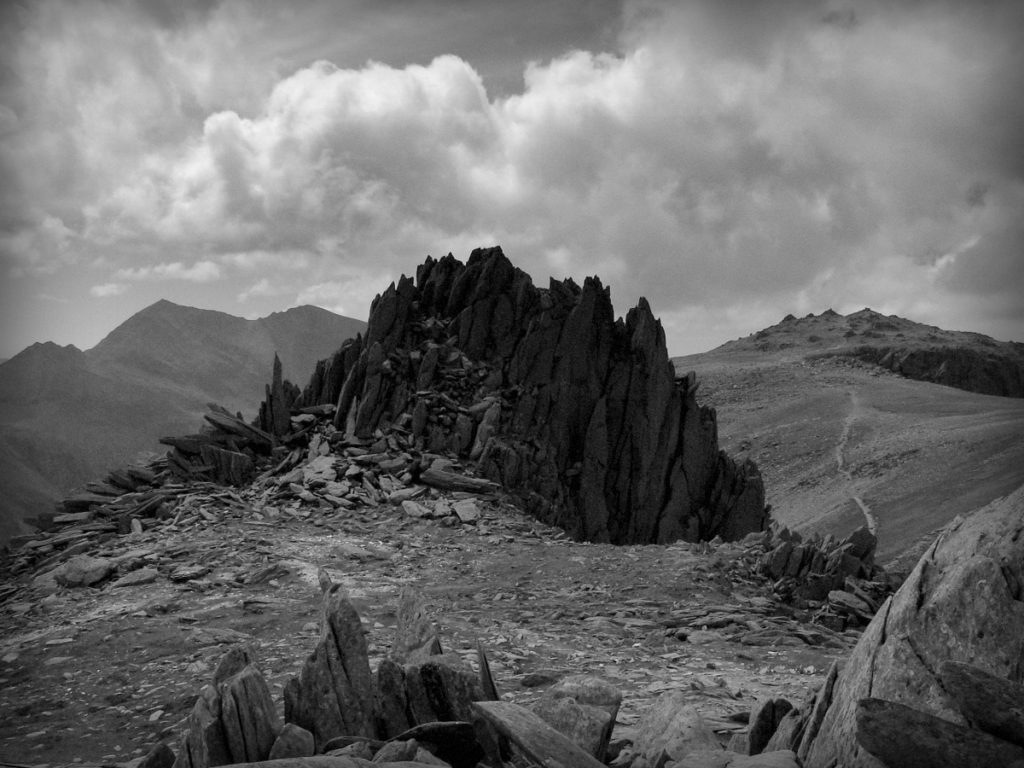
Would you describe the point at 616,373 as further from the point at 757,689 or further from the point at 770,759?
the point at 770,759

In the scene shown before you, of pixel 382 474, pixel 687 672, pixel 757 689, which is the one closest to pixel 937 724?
pixel 757 689

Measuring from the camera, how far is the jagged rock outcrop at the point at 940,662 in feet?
16.1

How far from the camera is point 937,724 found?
485 cm

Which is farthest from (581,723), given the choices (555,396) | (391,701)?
(555,396)

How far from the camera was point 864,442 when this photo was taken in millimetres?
92125

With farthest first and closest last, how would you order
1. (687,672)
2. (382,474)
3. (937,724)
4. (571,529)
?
(571,529)
(382,474)
(687,672)
(937,724)

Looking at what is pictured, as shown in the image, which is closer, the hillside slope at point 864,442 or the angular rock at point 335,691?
the angular rock at point 335,691

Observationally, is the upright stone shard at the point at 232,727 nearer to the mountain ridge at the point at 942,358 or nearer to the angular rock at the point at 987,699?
the angular rock at the point at 987,699

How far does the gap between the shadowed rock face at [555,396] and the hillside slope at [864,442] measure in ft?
49.4

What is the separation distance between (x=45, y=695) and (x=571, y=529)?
79.2ft

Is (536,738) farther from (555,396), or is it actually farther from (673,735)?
(555,396)

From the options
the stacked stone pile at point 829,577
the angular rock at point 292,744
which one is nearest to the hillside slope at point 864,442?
the stacked stone pile at point 829,577

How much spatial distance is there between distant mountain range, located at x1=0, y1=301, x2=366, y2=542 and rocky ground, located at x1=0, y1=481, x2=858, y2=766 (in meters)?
39.8

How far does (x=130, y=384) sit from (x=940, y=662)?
11477 cm
